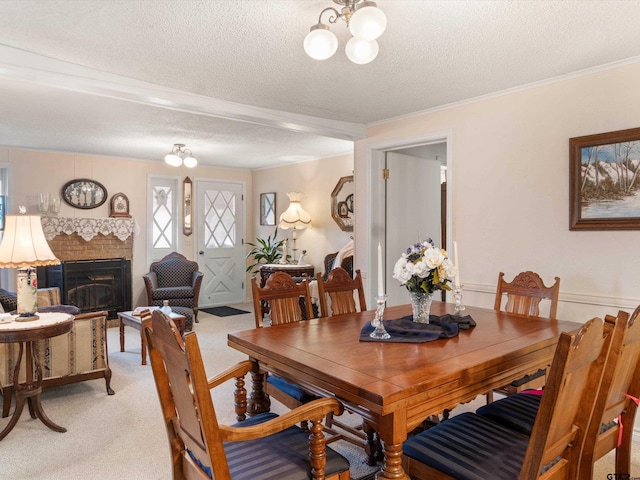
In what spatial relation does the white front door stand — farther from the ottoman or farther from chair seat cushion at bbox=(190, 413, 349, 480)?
chair seat cushion at bbox=(190, 413, 349, 480)

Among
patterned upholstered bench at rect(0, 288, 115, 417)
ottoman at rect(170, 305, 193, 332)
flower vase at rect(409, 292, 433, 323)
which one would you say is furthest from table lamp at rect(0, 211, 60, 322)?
ottoman at rect(170, 305, 193, 332)

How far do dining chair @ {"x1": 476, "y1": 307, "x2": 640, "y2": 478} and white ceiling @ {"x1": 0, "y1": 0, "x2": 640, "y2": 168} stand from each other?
1.54 metres

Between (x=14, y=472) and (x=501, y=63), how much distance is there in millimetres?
3691

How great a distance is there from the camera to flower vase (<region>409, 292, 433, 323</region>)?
2242 millimetres

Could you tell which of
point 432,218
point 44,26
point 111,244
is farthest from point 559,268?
point 111,244

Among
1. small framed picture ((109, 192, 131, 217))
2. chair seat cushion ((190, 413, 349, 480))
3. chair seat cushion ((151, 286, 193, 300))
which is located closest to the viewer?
chair seat cushion ((190, 413, 349, 480))

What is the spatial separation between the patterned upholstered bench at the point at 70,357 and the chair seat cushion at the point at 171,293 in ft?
7.59

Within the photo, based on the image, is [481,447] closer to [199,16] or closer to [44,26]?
[199,16]

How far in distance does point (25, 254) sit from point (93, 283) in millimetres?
3384

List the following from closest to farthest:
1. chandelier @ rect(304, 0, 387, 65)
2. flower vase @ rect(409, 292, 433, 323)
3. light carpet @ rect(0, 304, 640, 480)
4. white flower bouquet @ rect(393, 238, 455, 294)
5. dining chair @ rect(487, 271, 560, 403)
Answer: chandelier @ rect(304, 0, 387, 65), white flower bouquet @ rect(393, 238, 455, 294), flower vase @ rect(409, 292, 433, 323), light carpet @ rect(0, 304, 640, 480), dining chair @ rect(487, 271, 560, 403)

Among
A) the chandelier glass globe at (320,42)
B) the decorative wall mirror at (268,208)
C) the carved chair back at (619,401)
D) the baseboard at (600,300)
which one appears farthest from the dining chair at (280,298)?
the decorative wall mirror at (268,208)

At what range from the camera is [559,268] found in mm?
3076

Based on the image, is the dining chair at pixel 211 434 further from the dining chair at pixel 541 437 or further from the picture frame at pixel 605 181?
the picture frame at pixel 605 181

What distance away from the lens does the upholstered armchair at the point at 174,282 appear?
5891mm
